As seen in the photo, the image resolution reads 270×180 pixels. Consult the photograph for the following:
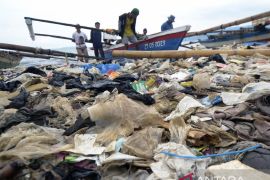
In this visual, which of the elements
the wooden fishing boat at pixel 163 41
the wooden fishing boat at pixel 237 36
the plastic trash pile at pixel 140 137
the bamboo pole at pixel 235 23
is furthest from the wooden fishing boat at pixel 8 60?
the wooden fishing boat at pixel 237 36

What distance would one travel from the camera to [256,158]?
96.2 inches

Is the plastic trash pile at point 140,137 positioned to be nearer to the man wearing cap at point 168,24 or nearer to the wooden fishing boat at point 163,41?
the wooden fishing boat at point 163,41

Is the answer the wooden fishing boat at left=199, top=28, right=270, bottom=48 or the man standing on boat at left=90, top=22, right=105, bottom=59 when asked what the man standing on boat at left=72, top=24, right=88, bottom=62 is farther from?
the wooden fishing boat at left=199, top=28, right=270, bottom=48

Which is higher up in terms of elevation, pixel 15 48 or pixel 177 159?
pixel 15 48

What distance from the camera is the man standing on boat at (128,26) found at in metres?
10.9

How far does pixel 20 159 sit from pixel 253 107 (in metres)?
2.52

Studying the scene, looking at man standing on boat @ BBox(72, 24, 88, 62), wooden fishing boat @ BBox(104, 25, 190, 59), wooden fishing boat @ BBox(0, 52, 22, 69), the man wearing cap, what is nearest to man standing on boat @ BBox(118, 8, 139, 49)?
wooden fishing boat @ BBox(104, 25, 190, 59)

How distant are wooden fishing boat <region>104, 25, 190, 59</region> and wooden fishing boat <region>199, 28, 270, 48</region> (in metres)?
6.23

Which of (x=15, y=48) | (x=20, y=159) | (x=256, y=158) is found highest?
(x=15, y=48)

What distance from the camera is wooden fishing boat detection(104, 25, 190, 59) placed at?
34.9 feet

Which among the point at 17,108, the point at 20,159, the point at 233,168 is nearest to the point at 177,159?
the point at 233,168

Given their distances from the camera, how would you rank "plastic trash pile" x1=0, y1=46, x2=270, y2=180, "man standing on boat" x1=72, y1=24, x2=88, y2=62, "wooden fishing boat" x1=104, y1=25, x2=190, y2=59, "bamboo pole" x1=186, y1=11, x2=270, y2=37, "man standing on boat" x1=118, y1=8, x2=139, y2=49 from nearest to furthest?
"plastic trash pile" x1=0, y1=46, x2=270, y2=180
"wooden fishing boat" x1=104, y1=25, x2=190, y2=59
"man standing on boat" x1=118, y1=8, x2=139, y2=49
"man standing on boat" x1=72, y1=24, x2=88, y2=62
"bamboo pole" x1=186, y1=11, x2=270, y2=37

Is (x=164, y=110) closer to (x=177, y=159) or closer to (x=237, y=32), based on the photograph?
(x=177, y=159)

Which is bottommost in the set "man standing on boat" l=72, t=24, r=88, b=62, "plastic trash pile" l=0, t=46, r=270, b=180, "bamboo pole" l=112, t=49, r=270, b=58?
"plastic trash pile" l=0, t=46, r=270, b=180
